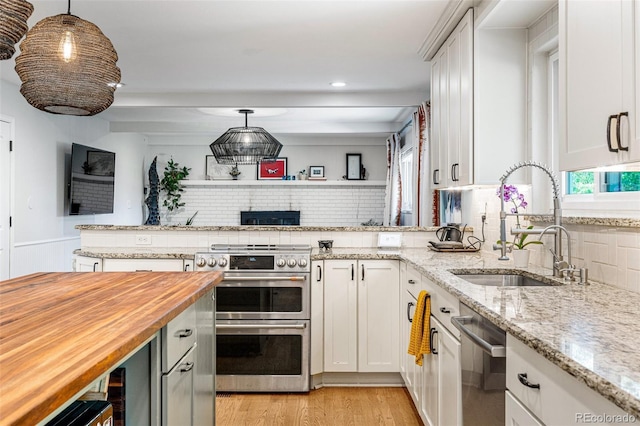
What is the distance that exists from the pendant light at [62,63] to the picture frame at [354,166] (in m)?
6.69

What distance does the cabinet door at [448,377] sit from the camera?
6.25 feet

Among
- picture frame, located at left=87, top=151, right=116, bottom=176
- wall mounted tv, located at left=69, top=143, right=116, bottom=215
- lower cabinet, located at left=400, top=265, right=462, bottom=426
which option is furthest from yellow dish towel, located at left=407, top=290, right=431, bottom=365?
picture frame, located at left=87, top=151, right=116, bottom=176

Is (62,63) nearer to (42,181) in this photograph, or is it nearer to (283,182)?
(42,181)

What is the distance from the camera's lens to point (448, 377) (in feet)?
6.73

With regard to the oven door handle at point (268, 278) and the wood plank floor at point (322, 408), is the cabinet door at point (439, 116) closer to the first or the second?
the oven door handle at point (268, 278)

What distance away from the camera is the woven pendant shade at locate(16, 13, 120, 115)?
177 cm

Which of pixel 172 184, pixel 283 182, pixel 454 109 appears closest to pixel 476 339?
pixel 454 109

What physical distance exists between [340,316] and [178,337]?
177 centimetres

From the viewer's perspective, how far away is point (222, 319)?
10.7 ft

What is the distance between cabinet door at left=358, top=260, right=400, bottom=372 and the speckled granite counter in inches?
41.1

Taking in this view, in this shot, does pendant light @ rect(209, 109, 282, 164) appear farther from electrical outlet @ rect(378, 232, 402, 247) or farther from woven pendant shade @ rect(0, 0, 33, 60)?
woven pendant shade @ rect(0, 0, 33, 60)

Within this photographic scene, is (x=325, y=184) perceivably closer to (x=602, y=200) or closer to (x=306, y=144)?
(x=306, y=144)

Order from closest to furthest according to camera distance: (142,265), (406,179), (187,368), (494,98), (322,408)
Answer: (187,368) → (494,98) → (322,408) → (142,265) → (406,179)

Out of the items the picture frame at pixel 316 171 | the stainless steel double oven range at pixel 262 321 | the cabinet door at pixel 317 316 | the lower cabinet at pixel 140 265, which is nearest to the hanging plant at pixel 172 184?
the picture frame at pixel 316 171
